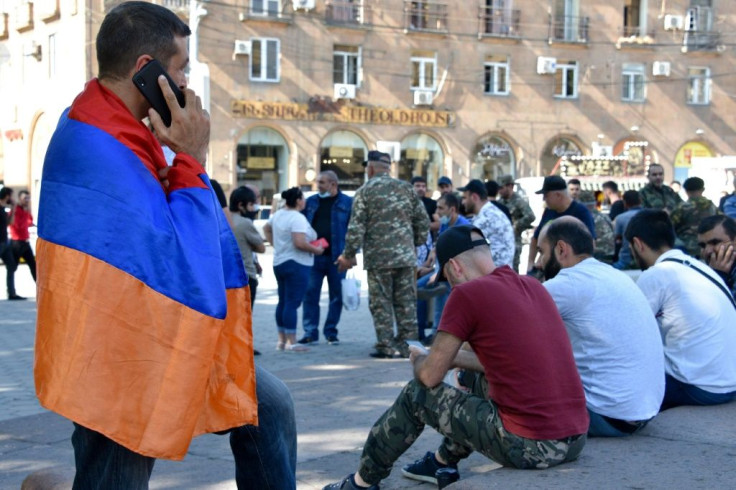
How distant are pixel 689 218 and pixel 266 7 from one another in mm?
24718

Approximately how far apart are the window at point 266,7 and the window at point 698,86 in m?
17.8

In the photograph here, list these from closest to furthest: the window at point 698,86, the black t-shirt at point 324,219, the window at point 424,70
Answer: the black t-shirt at point 324,219 → the window at point 424,70 → the window at point 698,86

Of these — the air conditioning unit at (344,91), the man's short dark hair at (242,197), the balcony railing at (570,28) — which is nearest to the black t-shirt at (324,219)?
the man's short dark hair at (242,197)

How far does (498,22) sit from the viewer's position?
1478 inches

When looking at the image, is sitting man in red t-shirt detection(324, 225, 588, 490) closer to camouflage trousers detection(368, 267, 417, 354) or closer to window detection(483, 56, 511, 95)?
camouflage trousers detection(368, 267, 417, 354)

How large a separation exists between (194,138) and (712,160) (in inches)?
1107

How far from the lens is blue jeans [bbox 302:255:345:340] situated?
10.8 metres

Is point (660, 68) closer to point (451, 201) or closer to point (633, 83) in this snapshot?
point (633, 83)

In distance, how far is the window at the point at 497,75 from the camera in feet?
123

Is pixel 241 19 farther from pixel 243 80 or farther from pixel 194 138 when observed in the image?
pixel 194 138

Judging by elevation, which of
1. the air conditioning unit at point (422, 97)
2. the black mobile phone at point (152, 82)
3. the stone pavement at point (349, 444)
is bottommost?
the stone pavement at point (349, 444)

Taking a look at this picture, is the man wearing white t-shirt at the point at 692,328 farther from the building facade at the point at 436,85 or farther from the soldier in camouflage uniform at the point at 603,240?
the building facade at the point at 436,85

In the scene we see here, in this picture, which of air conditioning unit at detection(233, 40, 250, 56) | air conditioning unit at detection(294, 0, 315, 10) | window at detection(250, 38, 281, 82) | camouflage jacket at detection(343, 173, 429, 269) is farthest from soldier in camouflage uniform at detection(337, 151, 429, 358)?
air conditioning unit at detection(294, 0, 315, 10)

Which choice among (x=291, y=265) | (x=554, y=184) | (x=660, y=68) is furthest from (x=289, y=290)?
(x=660, y=68)
